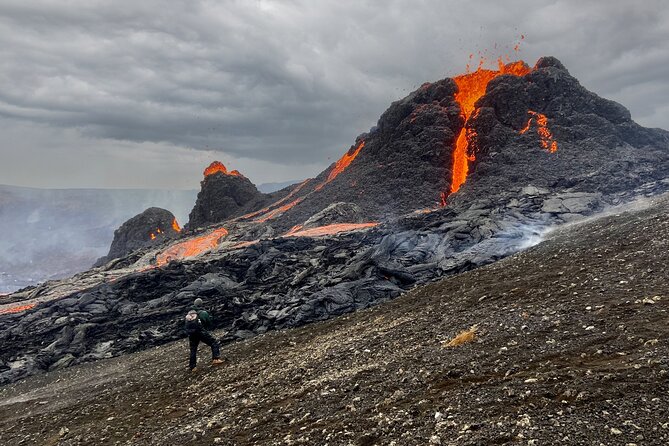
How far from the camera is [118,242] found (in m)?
130

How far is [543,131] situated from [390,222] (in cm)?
3671

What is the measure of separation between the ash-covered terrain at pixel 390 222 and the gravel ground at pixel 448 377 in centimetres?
722

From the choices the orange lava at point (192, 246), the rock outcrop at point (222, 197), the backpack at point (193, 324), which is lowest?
the backpack at point (193, 324)

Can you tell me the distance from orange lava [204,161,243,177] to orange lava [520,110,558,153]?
77.3 metres

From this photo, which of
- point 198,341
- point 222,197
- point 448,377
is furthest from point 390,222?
point 222,197

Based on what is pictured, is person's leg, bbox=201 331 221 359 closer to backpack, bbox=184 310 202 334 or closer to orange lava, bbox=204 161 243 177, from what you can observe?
backpack, bbox=184 310 202 334

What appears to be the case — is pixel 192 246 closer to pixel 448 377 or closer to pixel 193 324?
pixel 193 324

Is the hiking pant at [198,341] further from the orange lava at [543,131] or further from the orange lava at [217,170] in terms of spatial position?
the orange lava at [217,170]

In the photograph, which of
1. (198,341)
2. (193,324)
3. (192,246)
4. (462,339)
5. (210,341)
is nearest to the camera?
(462,339)

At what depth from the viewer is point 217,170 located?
397 ft

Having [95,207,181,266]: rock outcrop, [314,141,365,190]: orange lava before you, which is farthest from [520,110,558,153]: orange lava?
[95,207,181,266]: rock outcrop

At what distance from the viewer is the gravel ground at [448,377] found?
8492 mm

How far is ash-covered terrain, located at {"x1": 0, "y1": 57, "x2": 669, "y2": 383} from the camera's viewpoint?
31.9 meters

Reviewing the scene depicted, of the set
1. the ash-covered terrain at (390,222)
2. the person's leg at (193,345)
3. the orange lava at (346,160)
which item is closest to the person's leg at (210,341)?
the person's leg at (193,345)
